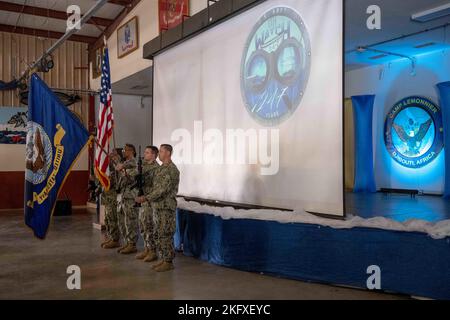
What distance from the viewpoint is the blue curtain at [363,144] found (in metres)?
9.80

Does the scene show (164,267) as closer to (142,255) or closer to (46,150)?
(142,255)

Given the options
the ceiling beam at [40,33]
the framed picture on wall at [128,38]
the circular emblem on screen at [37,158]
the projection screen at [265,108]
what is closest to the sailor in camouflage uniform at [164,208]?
the projection screen at [265,108]

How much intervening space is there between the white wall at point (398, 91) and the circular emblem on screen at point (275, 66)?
17.8 feet

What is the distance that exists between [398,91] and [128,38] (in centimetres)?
616

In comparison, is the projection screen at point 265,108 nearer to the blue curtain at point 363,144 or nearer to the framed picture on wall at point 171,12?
the framed picture on wall at point 171,12

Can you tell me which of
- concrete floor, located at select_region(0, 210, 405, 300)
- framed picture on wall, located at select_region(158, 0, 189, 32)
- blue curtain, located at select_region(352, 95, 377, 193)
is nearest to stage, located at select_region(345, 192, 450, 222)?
concrete floor, located at select_region(0, 210, 405, 300)

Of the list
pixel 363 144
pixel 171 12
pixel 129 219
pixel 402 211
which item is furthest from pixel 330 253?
pixel 363 144

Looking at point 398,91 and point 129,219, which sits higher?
point 398,91

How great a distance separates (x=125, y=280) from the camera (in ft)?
14.6

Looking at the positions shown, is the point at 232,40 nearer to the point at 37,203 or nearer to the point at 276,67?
the point at 276,67

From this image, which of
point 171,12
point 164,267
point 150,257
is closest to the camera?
point 164,267

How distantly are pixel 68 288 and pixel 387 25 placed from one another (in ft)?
20.8
